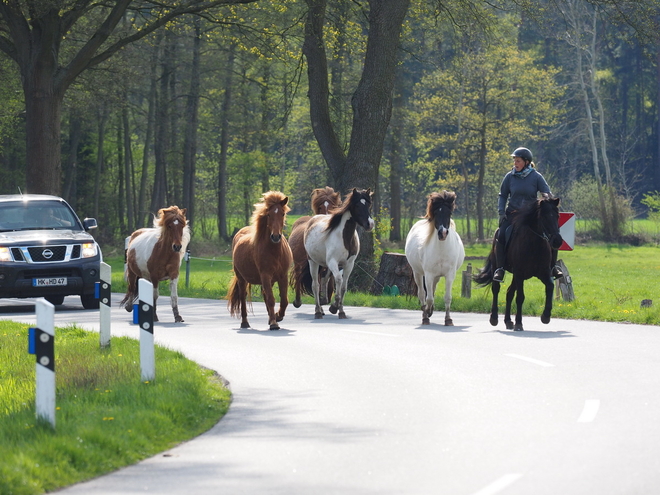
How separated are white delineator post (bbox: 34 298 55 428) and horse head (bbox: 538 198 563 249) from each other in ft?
29.5

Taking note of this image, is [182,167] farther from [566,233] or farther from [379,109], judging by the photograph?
[566,233]

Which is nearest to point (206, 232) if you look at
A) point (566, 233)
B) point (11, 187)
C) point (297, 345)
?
point (11, 187)

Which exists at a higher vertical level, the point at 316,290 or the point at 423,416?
the point at 316,290

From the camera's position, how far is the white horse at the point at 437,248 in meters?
16.5

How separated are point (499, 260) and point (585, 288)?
14.6m

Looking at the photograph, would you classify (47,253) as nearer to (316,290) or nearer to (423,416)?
(316,290)

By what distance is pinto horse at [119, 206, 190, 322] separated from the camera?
58.7 ft

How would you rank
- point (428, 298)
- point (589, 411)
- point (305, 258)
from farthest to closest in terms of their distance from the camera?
point (305, 258), point (428, 298), point (589, 411)

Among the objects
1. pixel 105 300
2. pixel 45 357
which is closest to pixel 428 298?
pixel 105 300

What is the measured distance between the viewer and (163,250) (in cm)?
1827

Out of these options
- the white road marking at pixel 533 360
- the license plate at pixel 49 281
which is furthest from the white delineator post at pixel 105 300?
the license plate at pixel 49 281

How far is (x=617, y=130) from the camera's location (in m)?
89.9

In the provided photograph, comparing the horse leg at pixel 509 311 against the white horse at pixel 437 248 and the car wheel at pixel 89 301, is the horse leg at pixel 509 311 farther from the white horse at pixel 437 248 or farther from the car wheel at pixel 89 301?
the car wheel at pixel 89 301

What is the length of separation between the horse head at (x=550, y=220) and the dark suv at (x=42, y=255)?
8467 mm
